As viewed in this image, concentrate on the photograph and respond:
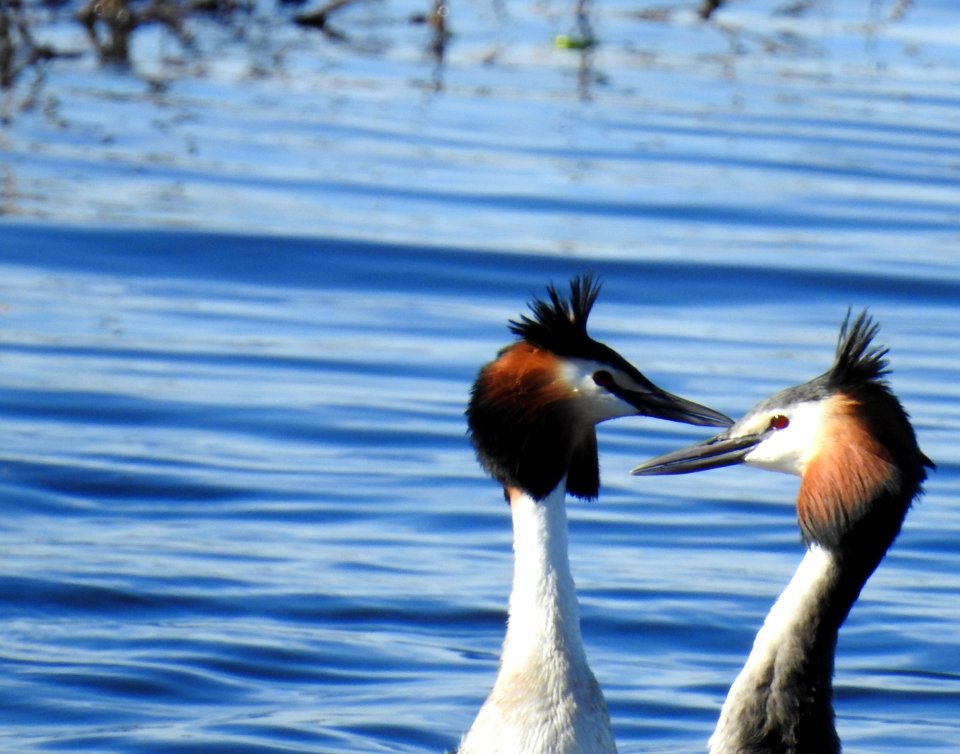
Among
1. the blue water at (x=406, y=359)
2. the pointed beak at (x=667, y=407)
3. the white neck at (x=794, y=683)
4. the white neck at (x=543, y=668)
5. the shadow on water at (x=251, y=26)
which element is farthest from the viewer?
the shadow on water at (x=251, y=26)

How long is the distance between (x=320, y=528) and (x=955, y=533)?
2454 millimetres

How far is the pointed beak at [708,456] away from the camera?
5.64 metres

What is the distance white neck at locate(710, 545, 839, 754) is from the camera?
5.31 meters

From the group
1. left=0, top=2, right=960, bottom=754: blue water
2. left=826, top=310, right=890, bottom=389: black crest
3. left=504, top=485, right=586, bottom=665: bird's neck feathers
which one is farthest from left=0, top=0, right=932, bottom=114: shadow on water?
left=826, top=310, right=890, bottom=389: black crest

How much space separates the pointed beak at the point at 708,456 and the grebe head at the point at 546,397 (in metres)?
0.19

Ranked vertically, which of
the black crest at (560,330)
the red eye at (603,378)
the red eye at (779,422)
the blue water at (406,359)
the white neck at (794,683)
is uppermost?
the black crest at (560,330)

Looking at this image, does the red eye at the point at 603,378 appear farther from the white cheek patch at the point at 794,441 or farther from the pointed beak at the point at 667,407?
the white cheek patch at the point at 794,441

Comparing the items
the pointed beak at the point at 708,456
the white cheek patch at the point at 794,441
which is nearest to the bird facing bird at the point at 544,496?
the pointed beak at the point at 708,456

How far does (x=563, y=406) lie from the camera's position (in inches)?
223

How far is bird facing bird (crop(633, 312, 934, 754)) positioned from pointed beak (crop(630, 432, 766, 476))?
18 centimetres

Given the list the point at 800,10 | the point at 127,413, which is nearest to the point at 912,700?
the point at 127,413

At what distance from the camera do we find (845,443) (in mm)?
5219

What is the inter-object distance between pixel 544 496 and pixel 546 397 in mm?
248

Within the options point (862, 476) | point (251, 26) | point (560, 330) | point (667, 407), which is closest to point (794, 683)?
point (862, 476)
